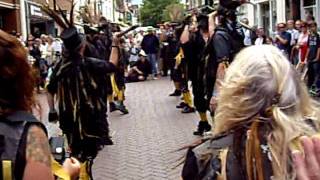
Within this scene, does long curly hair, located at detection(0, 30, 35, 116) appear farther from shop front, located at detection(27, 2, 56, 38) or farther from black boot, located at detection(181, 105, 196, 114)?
shop front, located at detection(27, 2, 56, 38)

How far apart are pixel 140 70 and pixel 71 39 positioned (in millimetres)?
17846

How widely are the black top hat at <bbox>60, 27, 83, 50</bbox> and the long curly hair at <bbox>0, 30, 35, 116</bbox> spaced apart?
4577 mm

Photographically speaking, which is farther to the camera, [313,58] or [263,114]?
[313,58]

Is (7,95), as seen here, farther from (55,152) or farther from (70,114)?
(70,114)

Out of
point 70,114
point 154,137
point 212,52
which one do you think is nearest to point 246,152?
point 70,114

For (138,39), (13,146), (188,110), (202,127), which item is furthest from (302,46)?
(138,39)

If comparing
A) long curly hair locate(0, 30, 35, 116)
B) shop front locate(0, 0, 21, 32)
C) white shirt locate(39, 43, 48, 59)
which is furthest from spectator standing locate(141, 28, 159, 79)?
long curly hair locate(0, 30, 35, 116)

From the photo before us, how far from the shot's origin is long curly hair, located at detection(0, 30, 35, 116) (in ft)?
8.57

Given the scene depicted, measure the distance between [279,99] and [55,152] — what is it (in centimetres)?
105

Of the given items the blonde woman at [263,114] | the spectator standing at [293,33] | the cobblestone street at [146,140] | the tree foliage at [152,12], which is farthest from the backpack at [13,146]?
the tree foliage at [152,12]

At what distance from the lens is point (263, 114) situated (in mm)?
2523

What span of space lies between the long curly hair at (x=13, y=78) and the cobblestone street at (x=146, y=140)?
278cm

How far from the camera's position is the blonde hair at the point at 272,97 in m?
2.48

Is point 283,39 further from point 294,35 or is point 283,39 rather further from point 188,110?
point 188,110
